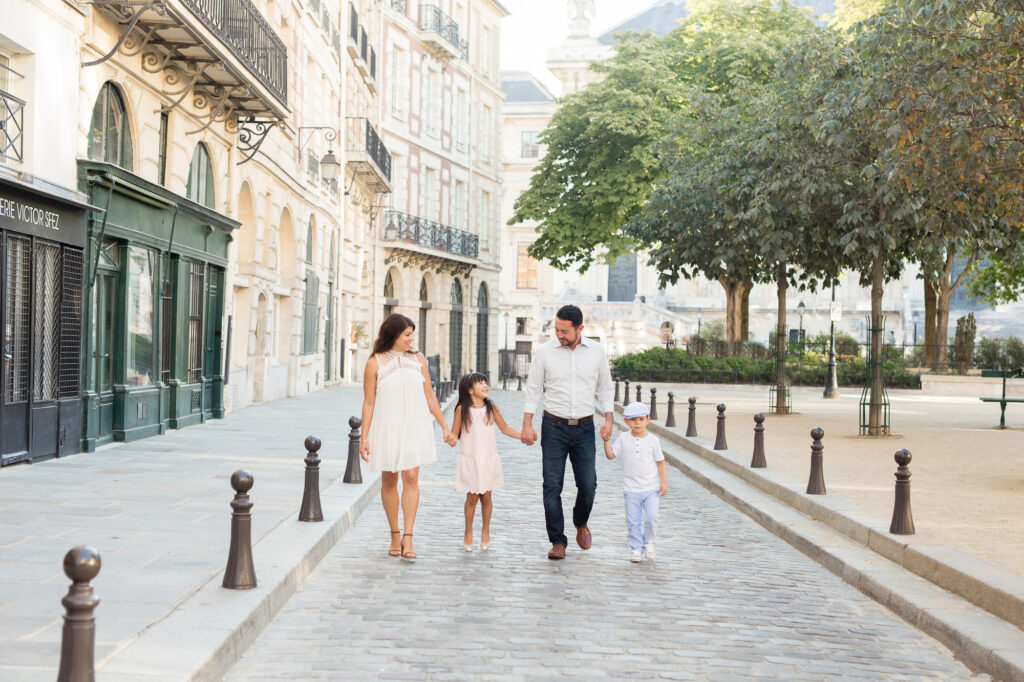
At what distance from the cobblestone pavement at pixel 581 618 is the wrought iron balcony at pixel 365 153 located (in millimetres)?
24013

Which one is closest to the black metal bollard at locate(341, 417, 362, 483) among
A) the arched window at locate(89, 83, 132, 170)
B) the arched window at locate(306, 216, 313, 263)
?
the arched window at locate(89, 83, 132, 170)

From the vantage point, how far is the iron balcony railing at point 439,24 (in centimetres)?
4153

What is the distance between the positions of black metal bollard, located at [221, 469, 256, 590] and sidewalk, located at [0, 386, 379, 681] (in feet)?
0.26

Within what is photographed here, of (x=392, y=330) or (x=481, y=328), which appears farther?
(x=481, y=328)

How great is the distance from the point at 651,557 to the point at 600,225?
1138 inches

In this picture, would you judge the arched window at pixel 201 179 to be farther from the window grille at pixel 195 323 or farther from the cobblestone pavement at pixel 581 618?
the cobblestone pavement at pixel 581 618

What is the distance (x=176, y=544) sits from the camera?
7.35 m

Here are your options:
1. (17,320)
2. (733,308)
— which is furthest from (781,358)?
(17,320)

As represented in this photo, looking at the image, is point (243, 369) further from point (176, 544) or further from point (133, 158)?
point (176, 544)

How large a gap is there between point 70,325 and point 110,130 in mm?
3029

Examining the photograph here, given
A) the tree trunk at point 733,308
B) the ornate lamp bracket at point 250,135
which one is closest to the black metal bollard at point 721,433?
the ornate lamp bracket at point 250,135

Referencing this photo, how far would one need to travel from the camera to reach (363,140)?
33375mm

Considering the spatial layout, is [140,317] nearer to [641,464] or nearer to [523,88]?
[641,464]

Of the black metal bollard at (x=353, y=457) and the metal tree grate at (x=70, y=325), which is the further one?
the metal tree grate at (x=70, y=325)
